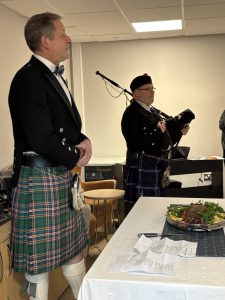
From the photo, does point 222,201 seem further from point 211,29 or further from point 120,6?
point 211,29

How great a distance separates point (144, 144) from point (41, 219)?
132 cm

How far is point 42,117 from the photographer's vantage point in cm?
156

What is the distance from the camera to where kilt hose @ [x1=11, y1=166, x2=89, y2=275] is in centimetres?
167

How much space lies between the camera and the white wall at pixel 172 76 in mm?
4617

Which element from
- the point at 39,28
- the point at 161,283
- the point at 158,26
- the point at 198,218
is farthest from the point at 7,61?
the point at 161,283

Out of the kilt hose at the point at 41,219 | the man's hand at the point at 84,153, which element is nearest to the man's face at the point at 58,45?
the man's hand at the point at 84,153

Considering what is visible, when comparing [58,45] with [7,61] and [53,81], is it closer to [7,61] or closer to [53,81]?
[53,81]

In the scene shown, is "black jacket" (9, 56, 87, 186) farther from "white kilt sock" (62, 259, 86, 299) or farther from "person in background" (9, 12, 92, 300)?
"white kilt sock" (62, 259, 86, 299)

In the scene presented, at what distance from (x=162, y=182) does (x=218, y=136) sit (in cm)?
A: 198

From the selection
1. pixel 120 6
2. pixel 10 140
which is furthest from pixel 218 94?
pixel 10 140

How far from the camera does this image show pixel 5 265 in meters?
1.94

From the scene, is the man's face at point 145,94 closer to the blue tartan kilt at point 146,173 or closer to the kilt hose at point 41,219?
the blue tartan kilt at point 146,173

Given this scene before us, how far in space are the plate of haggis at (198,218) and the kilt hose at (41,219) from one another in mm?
476

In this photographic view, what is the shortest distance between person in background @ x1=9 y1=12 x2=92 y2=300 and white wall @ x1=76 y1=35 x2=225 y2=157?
120 inches
